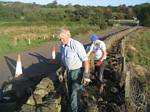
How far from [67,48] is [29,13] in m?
99.4

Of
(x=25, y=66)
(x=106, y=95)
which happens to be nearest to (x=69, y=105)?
(x=106, y=95)

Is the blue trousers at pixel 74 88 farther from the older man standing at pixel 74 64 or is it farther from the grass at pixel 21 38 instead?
the grass at pixel 21 38

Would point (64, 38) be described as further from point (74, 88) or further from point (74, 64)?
point (74, 88)

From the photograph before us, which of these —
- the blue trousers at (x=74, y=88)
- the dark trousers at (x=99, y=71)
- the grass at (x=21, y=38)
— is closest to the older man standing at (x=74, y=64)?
the blue trousers at (x=74, y=88)

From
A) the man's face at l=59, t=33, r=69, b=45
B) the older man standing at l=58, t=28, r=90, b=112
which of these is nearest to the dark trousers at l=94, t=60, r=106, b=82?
the older man standing at l=58, t=28, r=90, b=112

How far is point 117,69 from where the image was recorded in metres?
14.0

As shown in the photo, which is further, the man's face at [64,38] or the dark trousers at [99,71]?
the dark trousers at [99,71]

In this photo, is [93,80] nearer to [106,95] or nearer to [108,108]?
[106,95]

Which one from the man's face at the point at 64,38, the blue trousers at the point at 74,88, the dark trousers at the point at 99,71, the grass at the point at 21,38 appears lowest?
the grass at the point at 21,38

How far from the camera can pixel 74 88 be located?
8609mm

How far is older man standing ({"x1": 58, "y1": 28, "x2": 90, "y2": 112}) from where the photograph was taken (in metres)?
8.40

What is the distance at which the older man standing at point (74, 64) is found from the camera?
27.6 feet

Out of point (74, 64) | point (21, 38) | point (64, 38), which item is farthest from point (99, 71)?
point (21, 38)

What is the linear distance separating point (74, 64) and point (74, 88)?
45 centimetres
